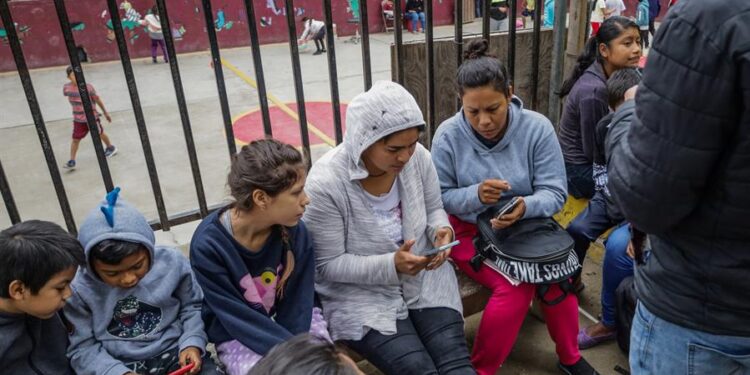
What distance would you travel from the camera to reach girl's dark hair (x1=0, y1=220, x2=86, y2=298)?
1715 mm

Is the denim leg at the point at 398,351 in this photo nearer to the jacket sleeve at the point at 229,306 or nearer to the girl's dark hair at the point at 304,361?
the jacket sleeve at the point at 229,306

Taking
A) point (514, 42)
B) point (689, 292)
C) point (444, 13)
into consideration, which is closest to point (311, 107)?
point (514, 42)

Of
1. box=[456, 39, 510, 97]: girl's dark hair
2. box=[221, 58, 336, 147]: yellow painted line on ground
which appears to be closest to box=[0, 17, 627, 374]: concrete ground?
box=[221, 58, 336, 147]: yellow painted line on ground

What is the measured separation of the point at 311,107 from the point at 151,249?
846cm

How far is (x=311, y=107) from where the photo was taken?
33.8 feet

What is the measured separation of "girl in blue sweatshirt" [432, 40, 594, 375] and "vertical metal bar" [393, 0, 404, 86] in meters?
0.39

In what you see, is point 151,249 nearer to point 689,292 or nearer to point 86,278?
point 86,278

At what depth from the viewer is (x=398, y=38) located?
2906 mm

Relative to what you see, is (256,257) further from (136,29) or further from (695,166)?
(136,29)

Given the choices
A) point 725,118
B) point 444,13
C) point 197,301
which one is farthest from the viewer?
point 444,13

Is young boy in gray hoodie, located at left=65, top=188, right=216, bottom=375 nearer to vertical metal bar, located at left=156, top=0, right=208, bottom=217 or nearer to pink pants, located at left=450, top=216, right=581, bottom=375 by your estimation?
vertical metal bar, located at left=156, top=0, right=208, bottom=217

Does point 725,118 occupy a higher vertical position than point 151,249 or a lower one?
higher

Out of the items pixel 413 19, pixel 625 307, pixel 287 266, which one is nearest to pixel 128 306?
pixel 287 266

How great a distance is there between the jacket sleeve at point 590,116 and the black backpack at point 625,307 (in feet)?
2.57
